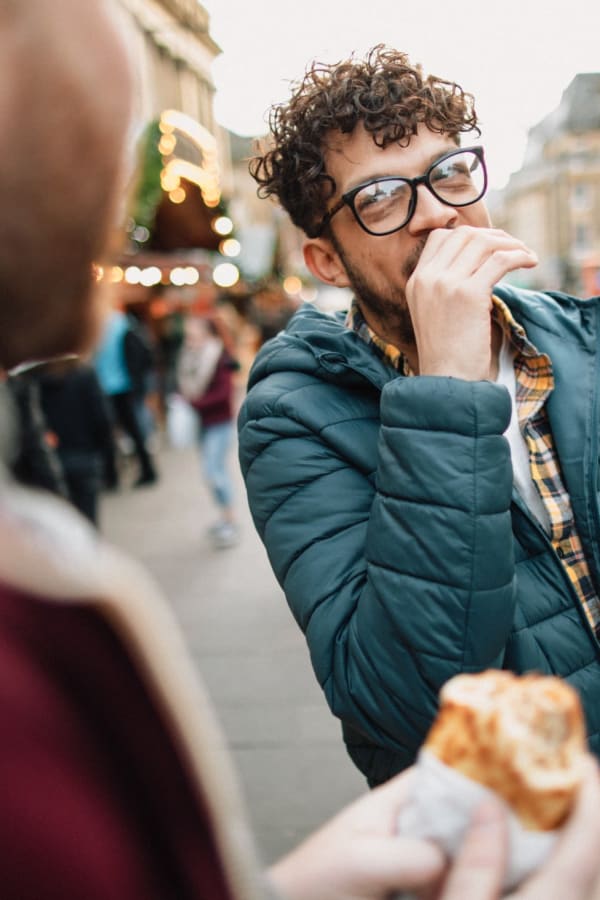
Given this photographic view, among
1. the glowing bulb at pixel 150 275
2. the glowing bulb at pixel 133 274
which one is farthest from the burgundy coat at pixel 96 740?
the glowing bulb at pixel 150 275

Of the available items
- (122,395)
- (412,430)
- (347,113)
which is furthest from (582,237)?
(412,430)

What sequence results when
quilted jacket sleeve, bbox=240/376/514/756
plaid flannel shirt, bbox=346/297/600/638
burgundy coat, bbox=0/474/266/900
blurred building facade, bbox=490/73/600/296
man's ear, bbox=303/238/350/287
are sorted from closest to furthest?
burgundy coat, bbox=0/474/266/900, quilted jacket sleeve, bbox=240/376/514/756, plaid flannel shirt, bbox=346/297/600/638, man's ear, bbox=303/238/350/287, blurred building facade, bbox=490/73/600/296

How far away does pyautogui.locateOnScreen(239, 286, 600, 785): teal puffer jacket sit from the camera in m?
1.22

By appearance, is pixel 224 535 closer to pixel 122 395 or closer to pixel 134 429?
pixel 134 429

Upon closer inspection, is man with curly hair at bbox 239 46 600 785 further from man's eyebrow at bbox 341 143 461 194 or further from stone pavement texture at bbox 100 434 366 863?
stone pavement texture at bbox 100 434 366 863

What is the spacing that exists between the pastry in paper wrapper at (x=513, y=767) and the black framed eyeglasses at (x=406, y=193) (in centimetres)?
106

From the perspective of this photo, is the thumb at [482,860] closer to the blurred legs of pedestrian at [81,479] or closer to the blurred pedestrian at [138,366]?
the blurred legs of pedestrian at [81,479]

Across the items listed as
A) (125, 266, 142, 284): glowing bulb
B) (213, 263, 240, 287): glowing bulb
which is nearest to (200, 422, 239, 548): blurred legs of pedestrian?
(125, 266, 142, 284): glowing bulb

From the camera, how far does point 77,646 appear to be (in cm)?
48

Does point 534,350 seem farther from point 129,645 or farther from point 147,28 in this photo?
point 147,28

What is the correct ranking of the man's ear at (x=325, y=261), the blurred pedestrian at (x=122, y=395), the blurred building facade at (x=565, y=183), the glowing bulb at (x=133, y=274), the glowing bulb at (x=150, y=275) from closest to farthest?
the man's ear at (x=325, y=261), the blurred pedestrian at (x=122, y=395), the glowing bulb at (x=133, y=274), the glowing bulb at (x=150, y=275), the blurred building facade at (x=565, y=183)

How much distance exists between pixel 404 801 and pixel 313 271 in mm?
1380

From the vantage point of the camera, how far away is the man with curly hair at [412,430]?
4.04 ft

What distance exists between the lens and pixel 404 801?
0.74 metres
